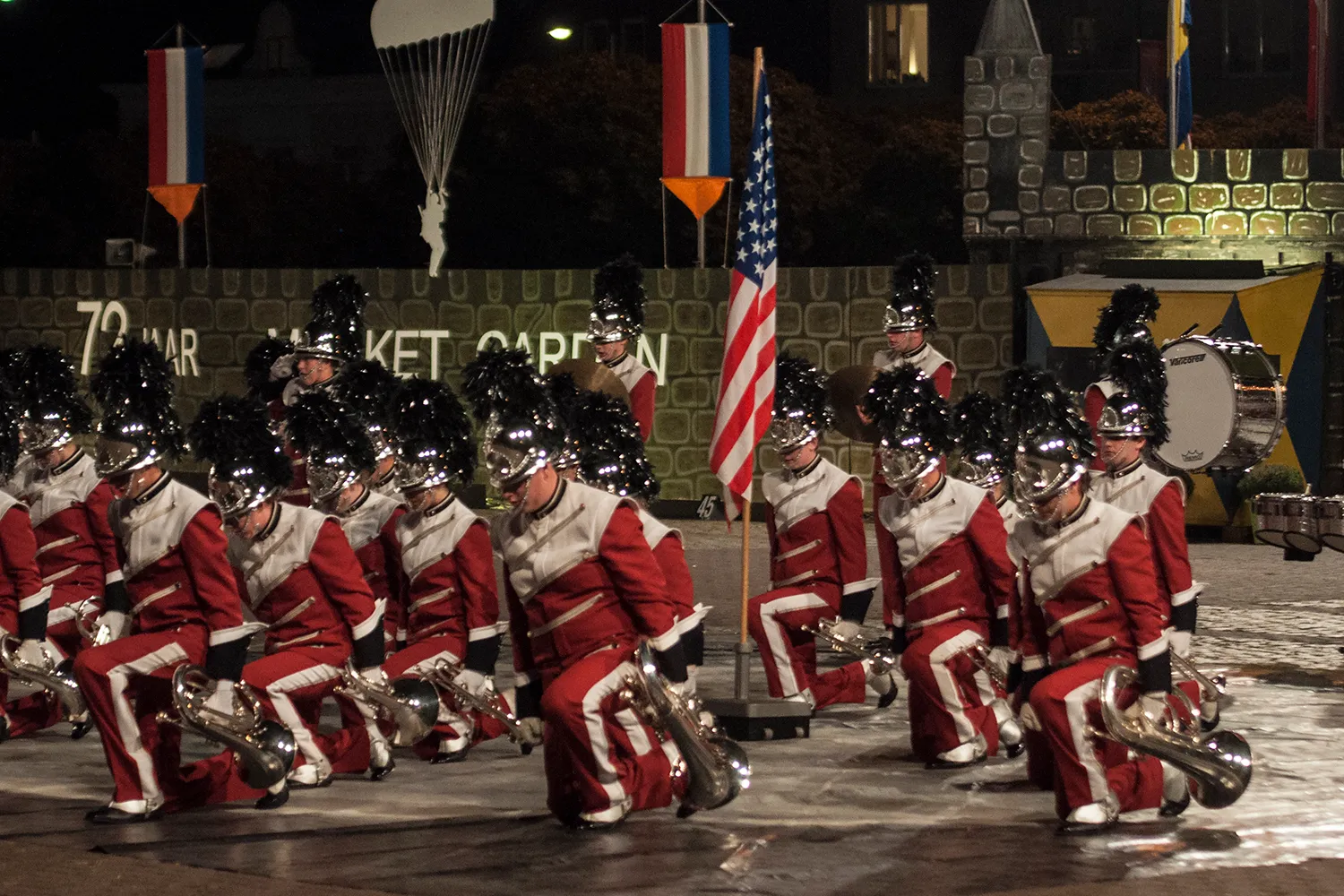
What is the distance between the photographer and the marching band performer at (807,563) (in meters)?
10.7

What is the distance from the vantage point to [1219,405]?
1355 centimetres

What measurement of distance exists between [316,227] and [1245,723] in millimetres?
34369

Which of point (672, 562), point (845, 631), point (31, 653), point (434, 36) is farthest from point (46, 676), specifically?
point (434, 36)

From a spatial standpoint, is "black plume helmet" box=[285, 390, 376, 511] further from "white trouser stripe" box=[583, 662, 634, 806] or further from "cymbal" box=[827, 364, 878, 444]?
"cymbal" box=[827, 364, 878, 444]

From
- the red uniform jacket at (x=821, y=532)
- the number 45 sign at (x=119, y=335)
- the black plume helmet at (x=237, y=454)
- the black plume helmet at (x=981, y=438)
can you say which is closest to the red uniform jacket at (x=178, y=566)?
the black plume helmet at (x=237, y=454)

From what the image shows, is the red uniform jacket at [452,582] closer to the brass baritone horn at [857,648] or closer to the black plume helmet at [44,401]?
the brass baritone horn at [857,648]

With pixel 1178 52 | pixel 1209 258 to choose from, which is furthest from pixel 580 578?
pixel 1178 52

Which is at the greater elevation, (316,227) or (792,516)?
(316,227)

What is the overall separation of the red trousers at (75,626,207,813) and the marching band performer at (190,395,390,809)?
45cm

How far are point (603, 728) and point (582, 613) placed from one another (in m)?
0.42

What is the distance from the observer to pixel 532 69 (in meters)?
38.2

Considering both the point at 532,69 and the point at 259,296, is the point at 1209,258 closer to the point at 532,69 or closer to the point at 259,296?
the point at 259,296

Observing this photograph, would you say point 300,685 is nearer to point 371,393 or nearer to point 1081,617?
point 371,393

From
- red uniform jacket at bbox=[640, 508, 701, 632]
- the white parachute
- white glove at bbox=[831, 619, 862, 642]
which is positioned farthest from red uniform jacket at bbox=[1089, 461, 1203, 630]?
the white parachute
